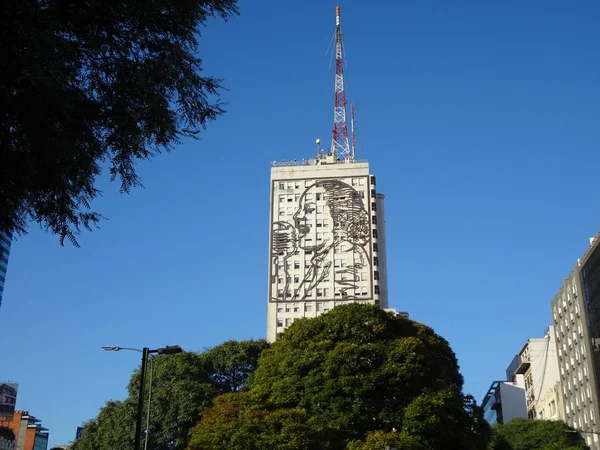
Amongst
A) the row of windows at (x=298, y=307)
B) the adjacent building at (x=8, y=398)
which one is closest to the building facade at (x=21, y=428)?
the adjacent building at (x=8, y=398)

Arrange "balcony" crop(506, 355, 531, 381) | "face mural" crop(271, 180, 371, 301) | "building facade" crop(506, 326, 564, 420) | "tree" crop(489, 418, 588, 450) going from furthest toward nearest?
"balcony" crop(506, 355, 531, 381) < "face mural" crop(271, 180, 371, 301) < "building facade" crop(506, 326, 564, 420) < "tree" crop(489, 418, 588, 450)

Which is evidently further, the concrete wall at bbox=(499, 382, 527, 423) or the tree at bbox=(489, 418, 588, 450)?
the concrete wall at bbox=(499, 382, 527, 423)

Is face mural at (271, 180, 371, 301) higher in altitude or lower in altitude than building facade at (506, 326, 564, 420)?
higher

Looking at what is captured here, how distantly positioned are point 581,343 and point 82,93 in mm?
Answer: 84352

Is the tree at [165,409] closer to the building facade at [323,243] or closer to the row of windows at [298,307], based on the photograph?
the row of windows at [298,307]

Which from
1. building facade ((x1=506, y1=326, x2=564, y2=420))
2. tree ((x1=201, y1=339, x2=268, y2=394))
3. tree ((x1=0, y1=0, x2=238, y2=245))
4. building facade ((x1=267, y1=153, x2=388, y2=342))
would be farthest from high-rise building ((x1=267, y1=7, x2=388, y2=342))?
tree ((x1=0, y1=0, x2=238, y2=245))

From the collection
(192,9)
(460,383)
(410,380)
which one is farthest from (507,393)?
(192,9)

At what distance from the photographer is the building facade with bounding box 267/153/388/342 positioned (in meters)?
104

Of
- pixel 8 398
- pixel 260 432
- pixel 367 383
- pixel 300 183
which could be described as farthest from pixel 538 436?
pixel 8 398

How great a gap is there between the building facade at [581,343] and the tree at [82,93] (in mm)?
71622

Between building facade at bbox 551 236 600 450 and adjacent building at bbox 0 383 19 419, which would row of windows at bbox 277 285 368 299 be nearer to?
building facade at bbox 551 236 600 450

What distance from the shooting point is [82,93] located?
11.0 metres

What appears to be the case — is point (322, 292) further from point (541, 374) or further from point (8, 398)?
point (8, 398)

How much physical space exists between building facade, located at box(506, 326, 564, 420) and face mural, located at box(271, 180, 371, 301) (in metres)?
27.2
